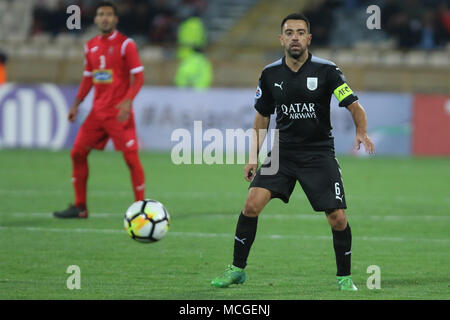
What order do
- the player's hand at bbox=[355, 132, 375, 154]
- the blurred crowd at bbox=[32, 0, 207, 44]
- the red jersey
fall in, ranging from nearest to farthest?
the player's hand at bbox=[355, 132, 375, 154]
the red jersey
the blurred crowd at bbox=[32, 0, 207, 44]

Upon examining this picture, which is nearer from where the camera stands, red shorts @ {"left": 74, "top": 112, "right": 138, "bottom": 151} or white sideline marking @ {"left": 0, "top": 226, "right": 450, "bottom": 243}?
white sideline marking @ {"left": 0, "top": 226, "right": 450, "bottom": 243}

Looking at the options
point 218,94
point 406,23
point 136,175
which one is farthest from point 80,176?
point 406,23

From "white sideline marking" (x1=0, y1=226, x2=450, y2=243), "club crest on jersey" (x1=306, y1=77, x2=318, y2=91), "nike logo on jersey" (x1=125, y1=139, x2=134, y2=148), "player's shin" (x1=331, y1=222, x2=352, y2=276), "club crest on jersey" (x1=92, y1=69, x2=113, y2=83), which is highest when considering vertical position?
"club crest on jersey" (x1=92, y1=69, x2=113, y2=83)

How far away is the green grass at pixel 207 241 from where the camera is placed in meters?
7.39

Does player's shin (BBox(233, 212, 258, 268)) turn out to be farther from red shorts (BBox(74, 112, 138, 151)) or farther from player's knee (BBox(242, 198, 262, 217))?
red shorts (BBox(74, 112, 138, 151))

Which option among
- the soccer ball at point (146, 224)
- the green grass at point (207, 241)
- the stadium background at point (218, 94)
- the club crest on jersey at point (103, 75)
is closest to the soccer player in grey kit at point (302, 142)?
the green grass at point (207, 241)

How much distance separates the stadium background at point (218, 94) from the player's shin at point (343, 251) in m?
3.24

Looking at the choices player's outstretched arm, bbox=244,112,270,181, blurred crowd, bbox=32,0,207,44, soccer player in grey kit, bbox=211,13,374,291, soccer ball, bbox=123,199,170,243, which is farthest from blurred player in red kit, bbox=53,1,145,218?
blurred crowd, bbox=32,0,207,44

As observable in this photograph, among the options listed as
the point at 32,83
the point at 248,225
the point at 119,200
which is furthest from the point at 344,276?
the point at 32,83

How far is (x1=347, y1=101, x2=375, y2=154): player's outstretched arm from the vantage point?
281 inches

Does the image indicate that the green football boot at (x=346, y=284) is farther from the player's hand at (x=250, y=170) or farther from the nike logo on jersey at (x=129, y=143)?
the nike logo on jersey at (x=129, y=143)

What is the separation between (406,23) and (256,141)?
18.0 metres

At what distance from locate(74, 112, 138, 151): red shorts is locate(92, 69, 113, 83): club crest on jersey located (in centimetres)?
41

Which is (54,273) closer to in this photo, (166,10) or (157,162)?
(157,162)
